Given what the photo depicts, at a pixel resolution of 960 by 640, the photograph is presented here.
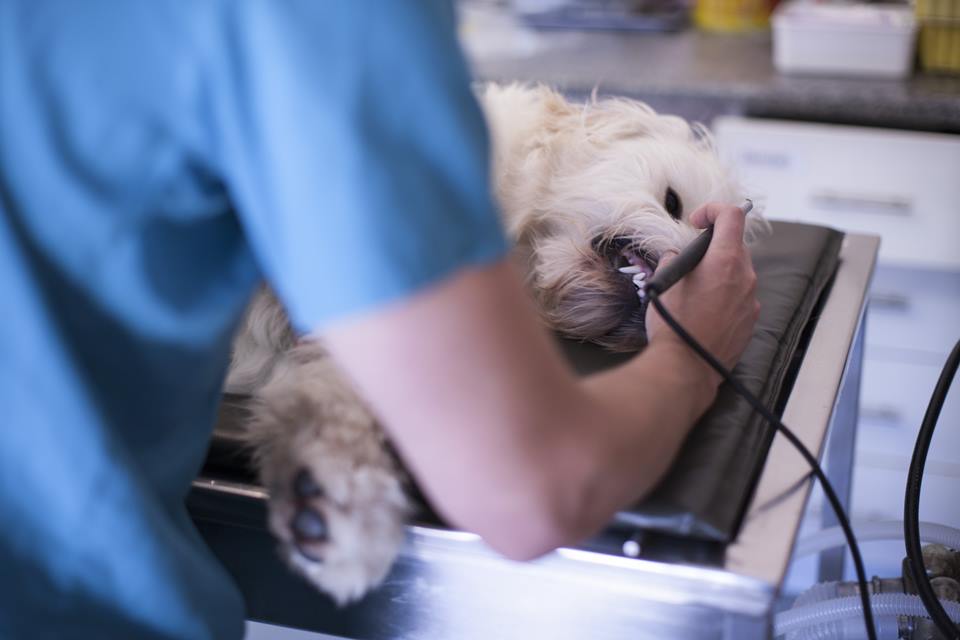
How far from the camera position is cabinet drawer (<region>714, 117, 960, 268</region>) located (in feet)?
6.20

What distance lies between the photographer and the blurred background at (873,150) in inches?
75.5

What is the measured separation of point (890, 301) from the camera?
201 centimetres

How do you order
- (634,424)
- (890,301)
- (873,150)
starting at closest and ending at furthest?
(634,424) < (873,150) < (890,301)

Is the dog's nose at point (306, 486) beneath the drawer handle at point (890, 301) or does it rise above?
above

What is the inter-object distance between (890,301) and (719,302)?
1.29 m

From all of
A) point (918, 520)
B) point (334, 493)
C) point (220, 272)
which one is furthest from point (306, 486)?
point (918, 520)

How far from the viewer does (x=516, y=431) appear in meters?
0.56

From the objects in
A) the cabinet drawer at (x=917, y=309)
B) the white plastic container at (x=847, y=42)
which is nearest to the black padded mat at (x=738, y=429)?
the cabinet drawer at (x=917, y=309)

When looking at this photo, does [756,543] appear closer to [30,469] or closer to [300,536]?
[300,536]

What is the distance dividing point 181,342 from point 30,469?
112mm

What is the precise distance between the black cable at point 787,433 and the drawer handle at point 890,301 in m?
1.30

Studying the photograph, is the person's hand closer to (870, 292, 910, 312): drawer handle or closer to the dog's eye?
the dog's eye

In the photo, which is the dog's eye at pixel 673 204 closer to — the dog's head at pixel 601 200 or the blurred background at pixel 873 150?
the dog's head at pixel 601 200

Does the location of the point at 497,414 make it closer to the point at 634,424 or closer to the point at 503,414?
the point at 503,414
